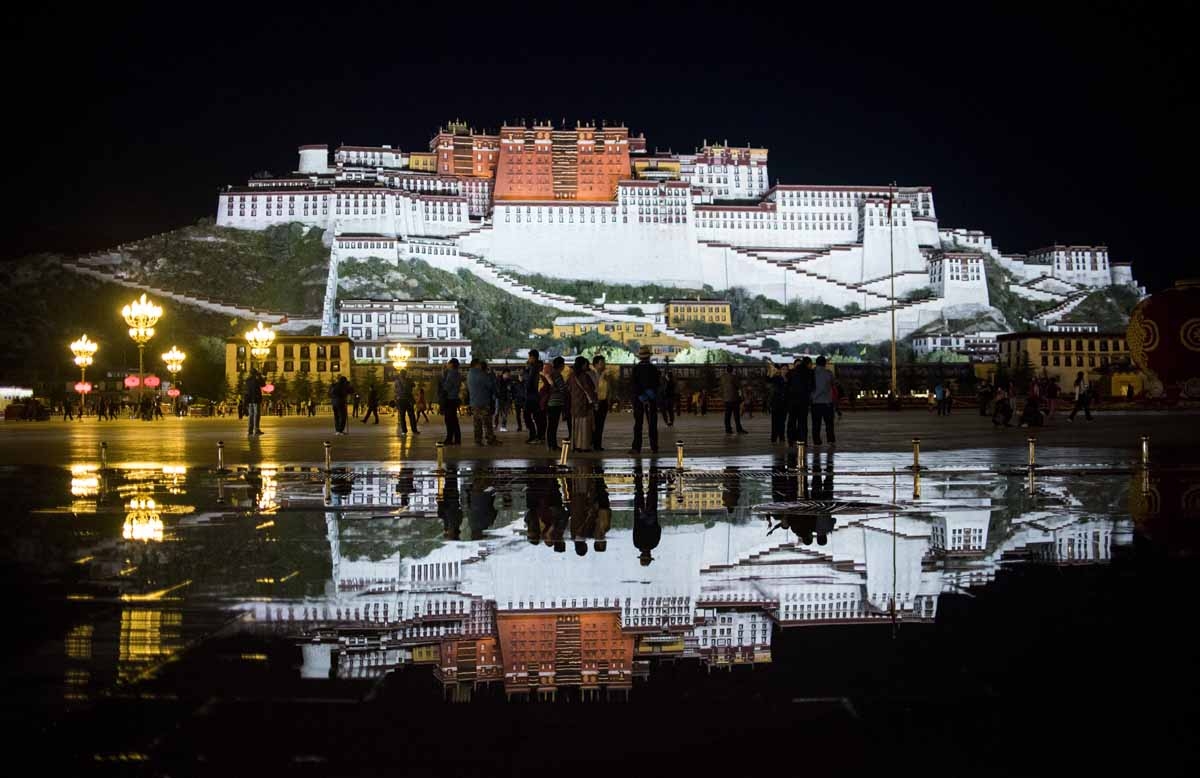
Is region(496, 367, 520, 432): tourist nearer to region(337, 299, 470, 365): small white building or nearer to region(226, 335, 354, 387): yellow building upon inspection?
region(226, 335, 354, 387): yellow building

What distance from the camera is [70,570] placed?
18.6 ft

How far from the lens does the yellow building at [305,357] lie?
7631 cm

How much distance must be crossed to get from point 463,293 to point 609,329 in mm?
12928

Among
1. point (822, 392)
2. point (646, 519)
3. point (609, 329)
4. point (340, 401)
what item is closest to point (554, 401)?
point (822, 392)

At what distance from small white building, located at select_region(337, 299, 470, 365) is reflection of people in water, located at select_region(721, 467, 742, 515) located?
77520 mm

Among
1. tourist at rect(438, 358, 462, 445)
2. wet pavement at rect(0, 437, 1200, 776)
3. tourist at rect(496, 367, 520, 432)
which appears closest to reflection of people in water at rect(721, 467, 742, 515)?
wet pavement at rect(0, 437, 1200, 776)

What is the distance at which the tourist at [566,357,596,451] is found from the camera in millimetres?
15047

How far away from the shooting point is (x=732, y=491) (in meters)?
10.1

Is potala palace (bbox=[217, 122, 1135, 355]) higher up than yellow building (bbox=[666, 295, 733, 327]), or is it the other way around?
potala palace (bbox=[217, 122, 1135, 355])

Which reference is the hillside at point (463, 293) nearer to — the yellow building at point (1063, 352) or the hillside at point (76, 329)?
the hillside at point (76, 329)

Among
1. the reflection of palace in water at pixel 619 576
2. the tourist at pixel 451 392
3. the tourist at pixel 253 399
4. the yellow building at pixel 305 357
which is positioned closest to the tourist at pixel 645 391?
the tourist at pixel 451 392

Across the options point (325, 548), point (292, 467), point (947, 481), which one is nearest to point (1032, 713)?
point (325, 548)

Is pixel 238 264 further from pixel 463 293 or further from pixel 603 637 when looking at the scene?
pixel 603 637

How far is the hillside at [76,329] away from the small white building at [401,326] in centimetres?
858
